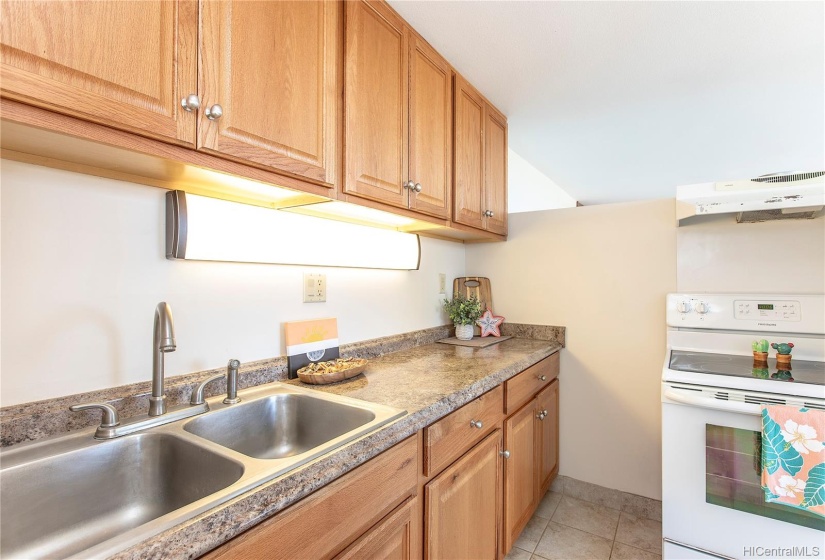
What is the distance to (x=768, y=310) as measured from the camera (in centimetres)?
177

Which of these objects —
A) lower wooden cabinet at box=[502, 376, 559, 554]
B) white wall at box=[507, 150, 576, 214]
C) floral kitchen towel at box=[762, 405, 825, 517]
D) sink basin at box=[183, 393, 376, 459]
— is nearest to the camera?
sink basin at box=[183, 393, 376, 459]

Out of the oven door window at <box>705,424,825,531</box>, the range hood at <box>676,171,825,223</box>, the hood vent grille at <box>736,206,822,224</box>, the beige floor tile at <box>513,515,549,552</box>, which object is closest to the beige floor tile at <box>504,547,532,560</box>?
the beige floor tile at <box>513,515,549,552</box>

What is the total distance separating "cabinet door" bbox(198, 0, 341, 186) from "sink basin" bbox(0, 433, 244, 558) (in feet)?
2.35

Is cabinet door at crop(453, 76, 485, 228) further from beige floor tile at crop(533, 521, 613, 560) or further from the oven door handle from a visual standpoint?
beige floor tile at crop(533, 521, 613, 560)

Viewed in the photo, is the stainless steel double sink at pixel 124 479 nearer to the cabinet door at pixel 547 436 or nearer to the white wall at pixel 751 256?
the cabinet door at pixel 547 436

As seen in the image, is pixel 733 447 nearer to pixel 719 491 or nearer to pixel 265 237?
pixel 719 491

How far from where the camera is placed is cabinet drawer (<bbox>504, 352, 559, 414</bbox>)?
1.65m

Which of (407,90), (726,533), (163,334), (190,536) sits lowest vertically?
(726,533)

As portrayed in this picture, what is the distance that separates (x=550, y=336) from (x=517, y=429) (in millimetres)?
801

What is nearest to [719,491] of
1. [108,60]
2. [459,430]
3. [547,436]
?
[547,436]

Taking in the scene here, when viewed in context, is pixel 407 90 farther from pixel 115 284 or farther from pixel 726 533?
pixel 726 533

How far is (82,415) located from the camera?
92 cm

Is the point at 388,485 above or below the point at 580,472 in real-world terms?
above

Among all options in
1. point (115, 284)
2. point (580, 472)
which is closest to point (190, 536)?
point (115, 284)
